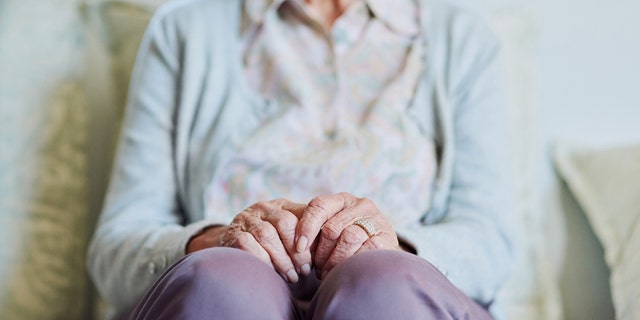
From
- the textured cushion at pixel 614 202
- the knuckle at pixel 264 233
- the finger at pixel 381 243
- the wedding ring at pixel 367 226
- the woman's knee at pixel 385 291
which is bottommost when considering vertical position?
the textured cushion at pixel 614 202

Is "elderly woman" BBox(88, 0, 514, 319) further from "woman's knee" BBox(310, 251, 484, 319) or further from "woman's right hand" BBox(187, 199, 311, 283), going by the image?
"woman's knee" BBox(310, 251, 484, 319)

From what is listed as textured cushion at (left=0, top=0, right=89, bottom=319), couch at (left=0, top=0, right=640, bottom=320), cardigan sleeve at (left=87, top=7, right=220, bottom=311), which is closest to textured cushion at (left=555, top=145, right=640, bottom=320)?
couch at (left=0, top=0, right=640, bottom=320)

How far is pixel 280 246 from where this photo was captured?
851 mm

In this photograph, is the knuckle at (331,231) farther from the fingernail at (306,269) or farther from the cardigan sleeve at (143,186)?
the cardigan sleeve at (143,186)

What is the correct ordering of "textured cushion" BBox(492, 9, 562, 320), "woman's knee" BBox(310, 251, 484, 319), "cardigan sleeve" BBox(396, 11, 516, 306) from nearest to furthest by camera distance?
"woman's knee" BBox(310, 251, 484, 319) → "cardigan sleeve" BBox(396, 11, 516, 306) → "textured cushion" BBox(492, 9, 562, 320)

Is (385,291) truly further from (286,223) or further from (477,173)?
(477,173)

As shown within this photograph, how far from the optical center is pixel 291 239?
0.86 meters

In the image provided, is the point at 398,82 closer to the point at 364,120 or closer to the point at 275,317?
the point at 364,120

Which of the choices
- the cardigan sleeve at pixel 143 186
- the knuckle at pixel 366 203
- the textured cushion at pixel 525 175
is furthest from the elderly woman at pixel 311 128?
the textured cushion at pixel 525 175

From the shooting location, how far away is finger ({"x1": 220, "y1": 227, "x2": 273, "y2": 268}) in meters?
0.84

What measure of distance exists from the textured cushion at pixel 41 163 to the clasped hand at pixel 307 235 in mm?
483

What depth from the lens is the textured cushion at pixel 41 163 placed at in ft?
4.02

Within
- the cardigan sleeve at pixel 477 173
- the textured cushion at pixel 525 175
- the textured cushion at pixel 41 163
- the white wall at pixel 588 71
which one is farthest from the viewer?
the white wall at pixel 588 71

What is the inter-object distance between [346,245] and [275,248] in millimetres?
77
